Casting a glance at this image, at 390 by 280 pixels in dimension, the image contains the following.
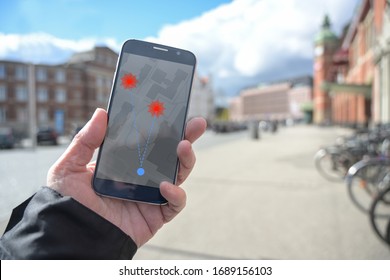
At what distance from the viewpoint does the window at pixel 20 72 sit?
2.91 feet

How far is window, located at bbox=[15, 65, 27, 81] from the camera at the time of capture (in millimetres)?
888

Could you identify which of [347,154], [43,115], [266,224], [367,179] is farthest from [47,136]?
[347,154]

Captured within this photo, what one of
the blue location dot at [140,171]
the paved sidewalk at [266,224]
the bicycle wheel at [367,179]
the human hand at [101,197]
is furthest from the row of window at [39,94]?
the bicycle wheel at [367,179]

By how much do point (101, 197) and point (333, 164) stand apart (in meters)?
5.89

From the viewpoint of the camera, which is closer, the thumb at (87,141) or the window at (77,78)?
the thumb at (87,141)

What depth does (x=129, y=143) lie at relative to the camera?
793 millimetres

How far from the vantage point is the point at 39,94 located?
0.96 metres

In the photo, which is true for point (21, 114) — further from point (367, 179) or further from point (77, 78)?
point (367, 179)

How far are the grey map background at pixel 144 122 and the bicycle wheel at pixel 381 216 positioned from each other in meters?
2.66

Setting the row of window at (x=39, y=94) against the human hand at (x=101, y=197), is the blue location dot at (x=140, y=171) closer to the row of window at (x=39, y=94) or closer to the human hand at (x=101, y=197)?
the human hand at (x=101, y=197)

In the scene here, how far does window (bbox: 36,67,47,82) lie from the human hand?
23 centimetres

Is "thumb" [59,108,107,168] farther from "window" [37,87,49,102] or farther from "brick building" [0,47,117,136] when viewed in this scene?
"window" [37,87,49,102]

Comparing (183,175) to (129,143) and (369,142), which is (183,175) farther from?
(369,142)
